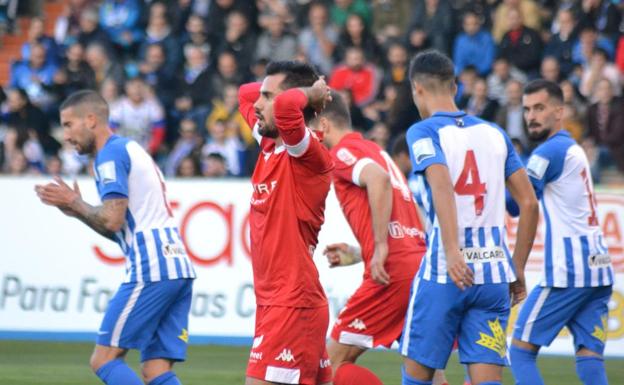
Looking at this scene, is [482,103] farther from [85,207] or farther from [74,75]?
[85,207]

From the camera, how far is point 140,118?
17.4m

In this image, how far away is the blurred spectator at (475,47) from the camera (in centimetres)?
1667

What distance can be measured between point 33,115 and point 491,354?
12144mm

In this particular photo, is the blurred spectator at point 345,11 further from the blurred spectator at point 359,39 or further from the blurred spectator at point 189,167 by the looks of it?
the blurred spectator at point 189,167

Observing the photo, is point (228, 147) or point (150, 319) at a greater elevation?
point (228, 147)

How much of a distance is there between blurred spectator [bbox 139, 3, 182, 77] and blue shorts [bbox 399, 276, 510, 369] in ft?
39.0

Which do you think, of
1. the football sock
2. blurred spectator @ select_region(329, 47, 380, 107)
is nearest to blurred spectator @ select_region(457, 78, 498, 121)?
blurred spectator @ select_region(329, 47, 380, 107)

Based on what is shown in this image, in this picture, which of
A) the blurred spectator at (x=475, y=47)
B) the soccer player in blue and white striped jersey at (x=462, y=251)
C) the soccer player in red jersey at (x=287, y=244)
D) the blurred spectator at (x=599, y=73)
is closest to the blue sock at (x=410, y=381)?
the soccer player in blue and white striped jersey at (x=462, y=251)

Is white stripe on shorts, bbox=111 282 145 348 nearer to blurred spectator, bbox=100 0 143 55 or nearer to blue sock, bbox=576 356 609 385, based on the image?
blue sock, bbox=576 356 609 385

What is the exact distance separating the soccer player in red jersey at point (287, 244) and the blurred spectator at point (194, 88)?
10.8 metres

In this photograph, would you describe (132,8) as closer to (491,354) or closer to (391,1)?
(391,1)

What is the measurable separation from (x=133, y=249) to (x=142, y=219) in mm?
196

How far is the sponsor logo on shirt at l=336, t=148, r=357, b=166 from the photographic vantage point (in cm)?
816

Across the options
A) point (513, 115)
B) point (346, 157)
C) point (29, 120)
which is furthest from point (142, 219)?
point (29, 120)
